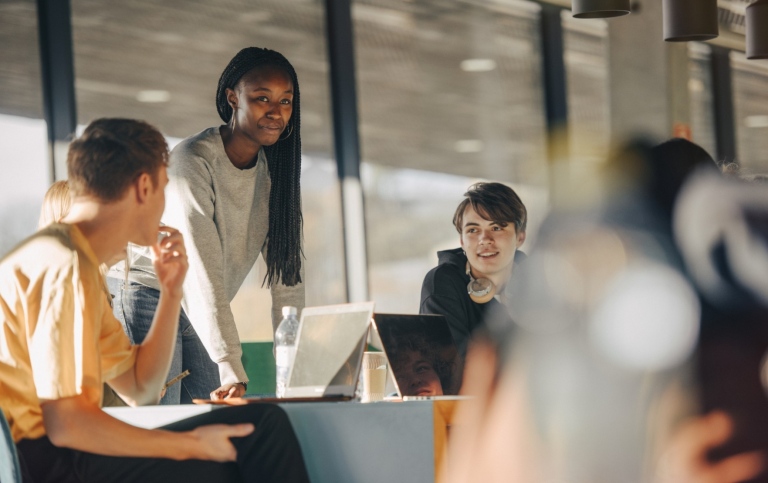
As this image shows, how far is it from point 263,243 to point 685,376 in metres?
1.62

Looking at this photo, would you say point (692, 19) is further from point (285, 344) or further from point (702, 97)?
point (702, 97)

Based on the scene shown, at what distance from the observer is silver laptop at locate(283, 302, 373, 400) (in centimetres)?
206

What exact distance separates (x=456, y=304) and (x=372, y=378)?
2.73 ft

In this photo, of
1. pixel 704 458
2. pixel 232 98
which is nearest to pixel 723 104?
pixel 232 98

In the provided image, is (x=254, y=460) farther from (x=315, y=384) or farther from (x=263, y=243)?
(x=263, y=243)

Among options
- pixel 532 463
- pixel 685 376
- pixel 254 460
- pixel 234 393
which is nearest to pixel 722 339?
pixel 685 376

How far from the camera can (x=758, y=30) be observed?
4324mm

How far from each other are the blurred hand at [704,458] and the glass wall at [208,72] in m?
3.35

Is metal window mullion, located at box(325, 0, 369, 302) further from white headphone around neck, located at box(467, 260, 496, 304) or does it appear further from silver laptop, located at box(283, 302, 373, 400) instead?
silver laptop, located at box(283, 302, 373, 400)

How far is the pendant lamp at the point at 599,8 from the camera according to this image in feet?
A: 11.3

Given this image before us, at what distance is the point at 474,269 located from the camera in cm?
326

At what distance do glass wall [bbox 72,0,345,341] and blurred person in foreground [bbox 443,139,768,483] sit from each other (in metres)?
3.29

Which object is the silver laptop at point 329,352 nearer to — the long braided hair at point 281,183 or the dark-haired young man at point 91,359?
the dark-haired young man at point 91,359

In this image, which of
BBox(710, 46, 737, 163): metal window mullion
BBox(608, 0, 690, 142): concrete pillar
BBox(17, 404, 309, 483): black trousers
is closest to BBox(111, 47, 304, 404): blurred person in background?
BBox(17, 404, 309, 483): black trousers
